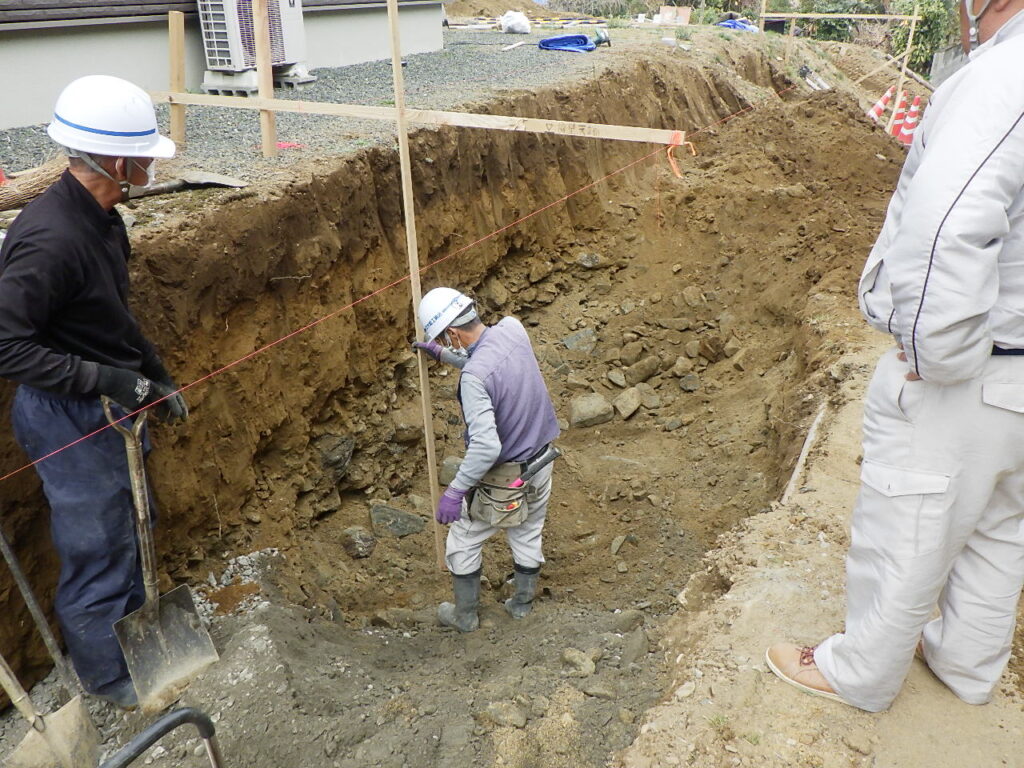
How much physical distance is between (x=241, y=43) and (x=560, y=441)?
5.52 metres

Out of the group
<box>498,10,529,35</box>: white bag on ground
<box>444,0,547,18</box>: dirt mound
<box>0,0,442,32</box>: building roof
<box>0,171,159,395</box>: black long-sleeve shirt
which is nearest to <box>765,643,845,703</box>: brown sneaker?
<box>0,171,159,395</box>: black long-sleeve shirt

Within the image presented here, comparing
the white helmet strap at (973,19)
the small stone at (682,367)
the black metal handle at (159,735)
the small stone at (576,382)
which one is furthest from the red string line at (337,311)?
the white helmet strap at (973,19)

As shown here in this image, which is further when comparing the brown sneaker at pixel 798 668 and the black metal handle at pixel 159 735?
the brown sneaker at pixel 798 668

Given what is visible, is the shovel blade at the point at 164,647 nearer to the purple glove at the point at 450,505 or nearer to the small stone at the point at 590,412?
the purple glove at the point at 450,505

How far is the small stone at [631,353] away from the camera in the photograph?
25.4ft

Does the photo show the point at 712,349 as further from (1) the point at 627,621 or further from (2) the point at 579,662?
(2) the point at 579,662

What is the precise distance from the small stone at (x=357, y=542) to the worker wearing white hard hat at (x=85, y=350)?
2.09 meters

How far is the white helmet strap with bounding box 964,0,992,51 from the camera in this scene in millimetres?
2221

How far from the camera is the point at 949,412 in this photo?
230 cm

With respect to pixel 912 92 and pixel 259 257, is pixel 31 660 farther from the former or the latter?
pixel 912 92

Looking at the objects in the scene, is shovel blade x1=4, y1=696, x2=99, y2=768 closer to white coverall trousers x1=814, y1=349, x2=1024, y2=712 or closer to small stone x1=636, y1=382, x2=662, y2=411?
white coverall trousers x1=814, y1=349, x2=1024, y2=712

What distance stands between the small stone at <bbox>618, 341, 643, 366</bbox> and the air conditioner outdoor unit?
4929 millimetres

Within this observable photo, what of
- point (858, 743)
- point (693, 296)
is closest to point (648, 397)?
point (693, 296)

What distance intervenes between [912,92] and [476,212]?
62.1 feet
